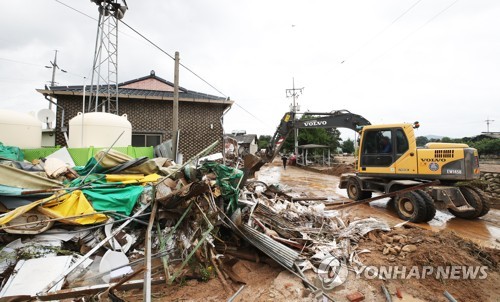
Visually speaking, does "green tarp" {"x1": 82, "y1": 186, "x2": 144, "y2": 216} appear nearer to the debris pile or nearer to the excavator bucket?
the debris pile

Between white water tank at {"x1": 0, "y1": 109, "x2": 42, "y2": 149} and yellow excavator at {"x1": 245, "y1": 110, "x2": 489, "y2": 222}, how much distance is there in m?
9.44

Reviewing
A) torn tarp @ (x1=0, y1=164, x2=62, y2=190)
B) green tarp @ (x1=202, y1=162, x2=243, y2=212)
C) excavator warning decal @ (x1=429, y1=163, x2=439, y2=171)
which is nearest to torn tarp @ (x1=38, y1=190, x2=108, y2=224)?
torn tarp @ (x1=0, y1=164, x2=62, y2=190)

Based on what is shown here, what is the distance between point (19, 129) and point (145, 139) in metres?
4.54

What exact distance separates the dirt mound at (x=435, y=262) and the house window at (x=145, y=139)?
10.4 meters

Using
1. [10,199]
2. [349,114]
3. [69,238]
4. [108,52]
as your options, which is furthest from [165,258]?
[108,52]

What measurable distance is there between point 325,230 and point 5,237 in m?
5.59

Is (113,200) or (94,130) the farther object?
(94,130)

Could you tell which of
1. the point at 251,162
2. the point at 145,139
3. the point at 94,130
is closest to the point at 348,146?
the point at 145,139

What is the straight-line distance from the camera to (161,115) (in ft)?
38.5

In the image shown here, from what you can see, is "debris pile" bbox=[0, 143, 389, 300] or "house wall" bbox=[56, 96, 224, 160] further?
"house wall" bbox=[56, 96, 224, 160]

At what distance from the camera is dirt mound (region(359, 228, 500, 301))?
3201 millimetres

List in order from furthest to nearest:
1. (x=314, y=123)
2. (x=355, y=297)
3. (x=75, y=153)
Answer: (x=314, y=123)
(x=75, y=153)
(x=355, y=297)

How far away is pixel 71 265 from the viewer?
11.5 ft

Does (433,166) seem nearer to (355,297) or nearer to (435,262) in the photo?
(435,262)
